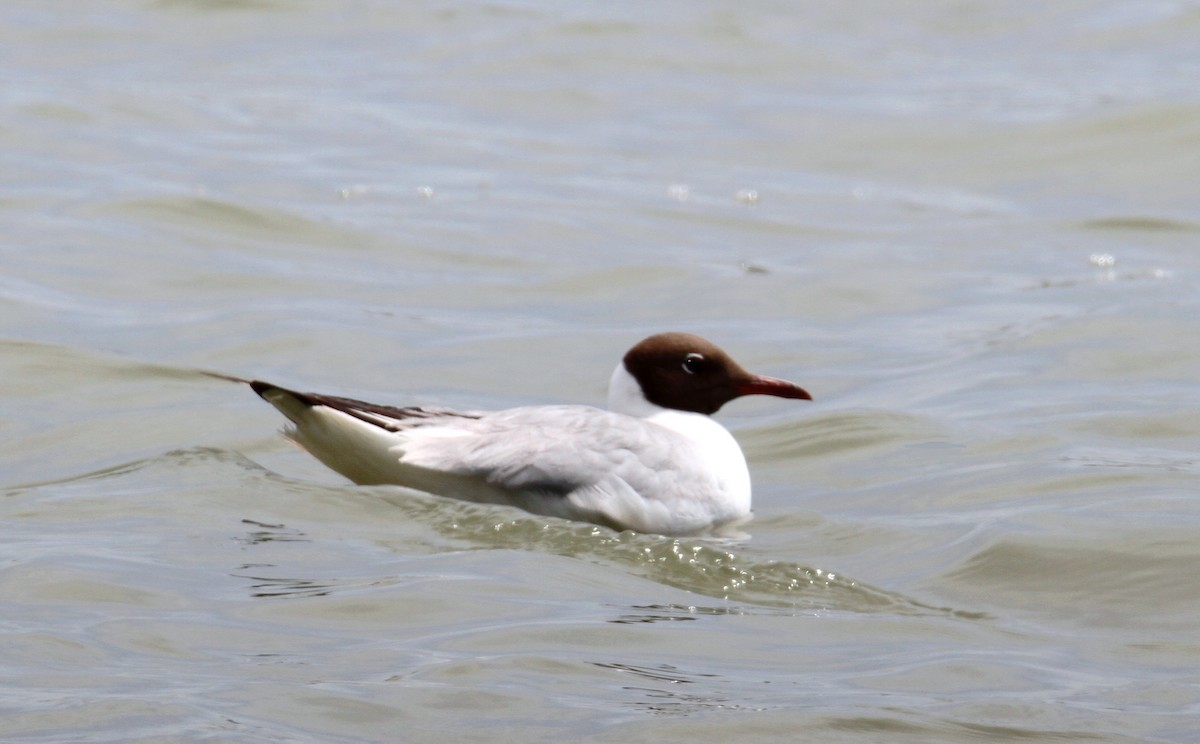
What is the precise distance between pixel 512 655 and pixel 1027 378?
5.61 metres

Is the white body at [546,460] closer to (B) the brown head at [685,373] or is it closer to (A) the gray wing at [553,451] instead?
(A) the gray wing at [553,451]

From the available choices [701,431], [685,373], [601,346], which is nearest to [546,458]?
[701,431]

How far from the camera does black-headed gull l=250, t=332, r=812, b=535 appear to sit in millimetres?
7109

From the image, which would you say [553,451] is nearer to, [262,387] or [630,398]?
[630,398]

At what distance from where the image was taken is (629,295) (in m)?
12.4

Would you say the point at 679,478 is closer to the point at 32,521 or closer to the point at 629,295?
the point at 32,521

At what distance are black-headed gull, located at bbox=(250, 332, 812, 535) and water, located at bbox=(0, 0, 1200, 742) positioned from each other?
13 centimetres

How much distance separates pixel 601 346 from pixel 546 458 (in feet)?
13.4

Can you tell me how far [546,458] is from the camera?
711 cm

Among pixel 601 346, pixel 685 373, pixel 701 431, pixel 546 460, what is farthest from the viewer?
pixel 601 346

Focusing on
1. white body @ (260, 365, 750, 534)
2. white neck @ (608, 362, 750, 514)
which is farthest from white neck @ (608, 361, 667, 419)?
white body @ (260, 365, 750, 534)

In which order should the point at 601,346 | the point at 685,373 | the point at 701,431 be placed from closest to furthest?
the point at 701,431
the point at 685,373
the point at 601,346

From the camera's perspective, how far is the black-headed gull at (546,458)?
711cm

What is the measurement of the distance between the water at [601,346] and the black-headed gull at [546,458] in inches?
5.2
